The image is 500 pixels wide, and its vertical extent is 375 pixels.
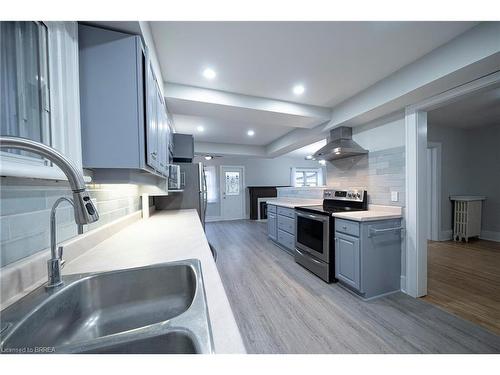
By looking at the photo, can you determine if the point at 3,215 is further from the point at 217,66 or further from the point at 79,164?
the point at 217,66

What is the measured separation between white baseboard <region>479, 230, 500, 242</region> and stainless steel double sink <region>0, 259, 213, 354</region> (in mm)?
6024

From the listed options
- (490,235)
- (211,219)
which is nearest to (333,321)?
(490,235)

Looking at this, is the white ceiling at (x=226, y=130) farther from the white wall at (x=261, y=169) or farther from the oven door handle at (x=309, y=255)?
the oven door handle at (x=309, y=255)

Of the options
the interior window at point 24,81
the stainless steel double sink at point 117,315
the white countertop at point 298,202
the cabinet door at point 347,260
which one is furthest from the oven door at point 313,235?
the interior window at point 24,81

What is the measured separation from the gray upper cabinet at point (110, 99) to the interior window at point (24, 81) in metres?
0.17

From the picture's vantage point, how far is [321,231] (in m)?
2.42

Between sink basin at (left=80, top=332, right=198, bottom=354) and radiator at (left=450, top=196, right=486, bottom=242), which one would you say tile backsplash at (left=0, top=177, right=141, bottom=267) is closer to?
sink basin at (left=80, top=332, right=198, bottom=354)

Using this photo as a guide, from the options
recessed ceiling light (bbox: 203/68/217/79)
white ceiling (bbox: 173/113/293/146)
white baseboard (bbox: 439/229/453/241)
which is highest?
white ceiling (bbox: 173/113/293/146)

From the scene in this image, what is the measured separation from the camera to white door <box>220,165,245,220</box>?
6738 mm

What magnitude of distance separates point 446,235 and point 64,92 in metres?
6.09

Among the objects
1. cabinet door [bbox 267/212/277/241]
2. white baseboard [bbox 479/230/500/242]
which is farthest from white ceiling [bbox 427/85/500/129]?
cabinet door [bbox 267/212/277/241]

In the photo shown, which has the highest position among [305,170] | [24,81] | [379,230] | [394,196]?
[305,170]

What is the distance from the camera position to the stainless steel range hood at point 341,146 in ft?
8.52

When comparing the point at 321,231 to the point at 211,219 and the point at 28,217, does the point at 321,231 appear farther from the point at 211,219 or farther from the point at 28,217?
the point at 211,219
